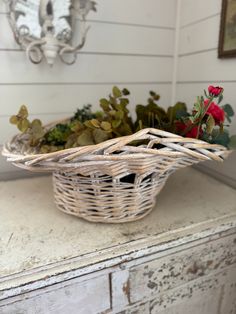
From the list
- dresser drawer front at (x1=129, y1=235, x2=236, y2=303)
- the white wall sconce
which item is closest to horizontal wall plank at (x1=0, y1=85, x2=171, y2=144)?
the white wall sconce

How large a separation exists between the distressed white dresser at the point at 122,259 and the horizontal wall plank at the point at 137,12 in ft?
2.03

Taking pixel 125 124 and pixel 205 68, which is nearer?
pixel 125 124

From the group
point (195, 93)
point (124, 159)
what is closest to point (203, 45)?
point (195, 93)

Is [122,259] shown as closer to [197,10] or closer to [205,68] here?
[205,68]

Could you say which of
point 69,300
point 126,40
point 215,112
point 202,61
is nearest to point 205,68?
point 202,61

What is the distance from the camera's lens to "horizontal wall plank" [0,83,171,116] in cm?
83

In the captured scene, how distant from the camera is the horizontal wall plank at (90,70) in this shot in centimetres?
81

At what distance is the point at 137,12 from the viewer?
901 millimetres

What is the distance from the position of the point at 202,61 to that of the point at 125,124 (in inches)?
18.9

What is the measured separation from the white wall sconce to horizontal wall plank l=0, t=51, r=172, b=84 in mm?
45

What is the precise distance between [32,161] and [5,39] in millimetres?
510

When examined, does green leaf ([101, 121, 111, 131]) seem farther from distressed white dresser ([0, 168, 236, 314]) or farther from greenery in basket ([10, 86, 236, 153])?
distressed white dresser ([0, 168, 236, 314])

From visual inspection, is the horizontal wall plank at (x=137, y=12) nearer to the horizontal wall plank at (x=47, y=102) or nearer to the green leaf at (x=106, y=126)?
the horizontal wall plank at (x=47, y=102)

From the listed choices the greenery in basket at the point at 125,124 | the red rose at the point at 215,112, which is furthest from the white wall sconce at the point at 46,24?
the red rose at the point at 215,112
